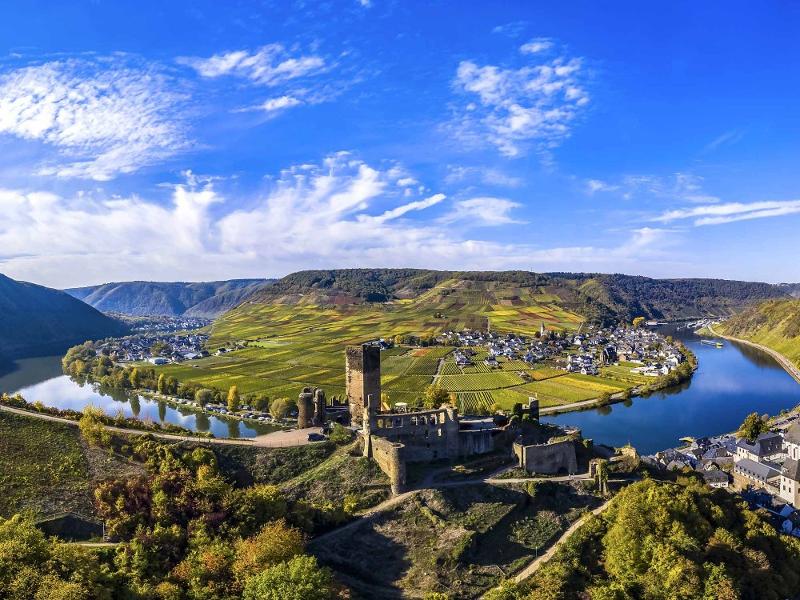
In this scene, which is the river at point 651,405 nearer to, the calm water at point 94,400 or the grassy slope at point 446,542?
the calm water at point 94,400

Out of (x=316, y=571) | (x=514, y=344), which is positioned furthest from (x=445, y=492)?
(x=514, y=344)

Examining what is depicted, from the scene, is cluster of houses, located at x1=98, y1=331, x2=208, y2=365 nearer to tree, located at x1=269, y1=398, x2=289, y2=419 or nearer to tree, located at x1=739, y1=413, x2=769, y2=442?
tree, located at x1=269, y1=398, x2=289, y2=419

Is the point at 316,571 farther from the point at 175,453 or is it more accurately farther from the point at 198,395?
the point at 198,395

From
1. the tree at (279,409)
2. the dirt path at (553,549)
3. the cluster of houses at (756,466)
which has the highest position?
the tree at (279,409)

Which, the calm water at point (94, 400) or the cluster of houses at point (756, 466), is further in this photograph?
the calm water at point (94, 400)

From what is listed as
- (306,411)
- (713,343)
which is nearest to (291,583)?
(306,411)

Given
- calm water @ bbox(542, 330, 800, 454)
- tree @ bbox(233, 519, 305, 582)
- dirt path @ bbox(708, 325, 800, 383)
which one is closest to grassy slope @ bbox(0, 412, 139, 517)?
tree @ bbox(233, 519, 305, 582)

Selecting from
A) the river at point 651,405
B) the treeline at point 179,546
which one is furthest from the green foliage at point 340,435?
the river at point 651,405
